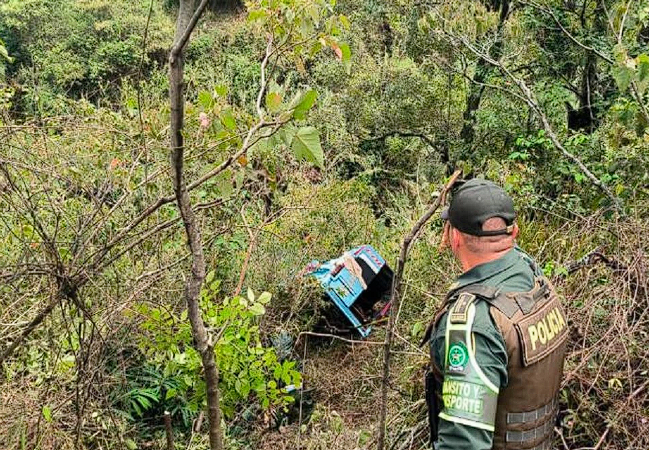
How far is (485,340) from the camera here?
1620 millimetres

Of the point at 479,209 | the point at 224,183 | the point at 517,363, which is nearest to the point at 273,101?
the point at 224,183

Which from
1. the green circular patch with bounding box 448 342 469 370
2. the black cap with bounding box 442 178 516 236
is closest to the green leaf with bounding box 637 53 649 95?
the black cap with bounding box 442 178 516 236

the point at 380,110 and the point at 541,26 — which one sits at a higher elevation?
the point at 541,26

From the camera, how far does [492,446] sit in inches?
67.0

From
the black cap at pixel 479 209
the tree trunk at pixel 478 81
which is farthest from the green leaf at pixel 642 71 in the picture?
the tree trunk at pixel 478 81

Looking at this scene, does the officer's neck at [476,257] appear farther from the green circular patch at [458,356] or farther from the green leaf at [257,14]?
the green leaf at [257,14]

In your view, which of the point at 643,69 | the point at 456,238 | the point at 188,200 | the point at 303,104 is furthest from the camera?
the point at 643,69

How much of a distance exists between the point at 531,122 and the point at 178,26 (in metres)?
5.19

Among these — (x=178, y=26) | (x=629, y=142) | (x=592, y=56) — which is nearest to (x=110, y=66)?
(x=592, y=56)

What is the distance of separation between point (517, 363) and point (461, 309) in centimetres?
23

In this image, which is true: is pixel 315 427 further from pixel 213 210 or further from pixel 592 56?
pixel 592 56

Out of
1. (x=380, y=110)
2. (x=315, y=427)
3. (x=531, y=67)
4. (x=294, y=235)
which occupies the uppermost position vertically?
(x=531, y=67)

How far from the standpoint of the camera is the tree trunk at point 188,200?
1344 millimetres

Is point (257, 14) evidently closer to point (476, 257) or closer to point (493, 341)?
point (476, 257)
